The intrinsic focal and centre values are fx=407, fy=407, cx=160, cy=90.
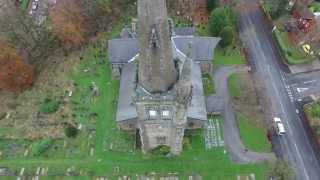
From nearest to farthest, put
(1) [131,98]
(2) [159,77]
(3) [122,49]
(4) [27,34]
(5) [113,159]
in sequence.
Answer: (2) [159,77]
(5) [113,159]
(1) [131,98]
(3) [122,49]
(4) [27,34]

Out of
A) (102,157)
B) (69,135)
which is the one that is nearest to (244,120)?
(102,157)

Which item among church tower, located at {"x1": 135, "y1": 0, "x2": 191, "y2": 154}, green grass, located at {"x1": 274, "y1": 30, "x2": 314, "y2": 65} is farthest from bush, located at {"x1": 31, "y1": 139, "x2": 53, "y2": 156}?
green grass, located at {"x1": 274, "y1": 30, "x2": 314, "y2": 65}

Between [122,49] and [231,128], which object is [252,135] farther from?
[122,49]

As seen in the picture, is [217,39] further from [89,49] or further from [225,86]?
[89,49]

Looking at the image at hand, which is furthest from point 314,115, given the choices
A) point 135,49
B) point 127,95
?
point 135,49

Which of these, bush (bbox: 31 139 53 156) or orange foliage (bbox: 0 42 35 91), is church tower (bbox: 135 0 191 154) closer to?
bush (bbox: 31 139 53 156)
